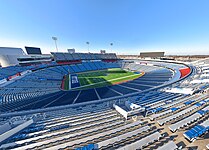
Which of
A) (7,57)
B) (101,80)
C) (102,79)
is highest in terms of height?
(7,57)

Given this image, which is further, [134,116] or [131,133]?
[134,116]

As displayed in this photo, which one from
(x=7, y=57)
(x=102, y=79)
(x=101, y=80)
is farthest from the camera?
(x=7, y=57)

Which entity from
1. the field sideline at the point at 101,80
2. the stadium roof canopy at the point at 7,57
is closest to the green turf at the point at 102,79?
the field sideline at the point at 101,80

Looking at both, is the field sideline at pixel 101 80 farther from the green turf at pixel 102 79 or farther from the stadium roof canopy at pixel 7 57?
the stadium roof canopy at pixel 7 57

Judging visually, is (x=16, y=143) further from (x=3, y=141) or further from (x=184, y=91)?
(x=184, y=91)

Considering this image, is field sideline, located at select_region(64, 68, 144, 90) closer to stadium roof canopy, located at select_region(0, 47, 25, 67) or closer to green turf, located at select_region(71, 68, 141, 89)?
green turf, located at select_region(71, 68, 141, 89)

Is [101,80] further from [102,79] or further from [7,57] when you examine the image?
[7,57]

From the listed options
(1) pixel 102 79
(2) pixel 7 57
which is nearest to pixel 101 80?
(1) pixel 102 79

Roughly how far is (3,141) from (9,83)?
1179 inches

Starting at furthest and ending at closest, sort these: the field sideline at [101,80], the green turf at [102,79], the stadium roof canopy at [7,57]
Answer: the stadium roof canopy at [7,57]
the green turf at [102,79]
the field sideline at [101,80]

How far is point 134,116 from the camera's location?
34.4 ft

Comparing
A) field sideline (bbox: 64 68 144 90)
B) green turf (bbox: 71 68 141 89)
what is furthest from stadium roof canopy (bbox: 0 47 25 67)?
green turf (bbox: 71 68 141 89)

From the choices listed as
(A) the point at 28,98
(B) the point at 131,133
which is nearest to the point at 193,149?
(B) the point at 131,133

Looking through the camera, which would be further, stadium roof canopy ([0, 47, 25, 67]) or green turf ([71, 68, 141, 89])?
stadium roof canopy ([0, 47, 25, 67])
